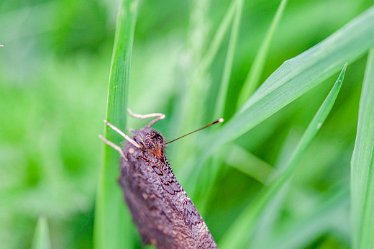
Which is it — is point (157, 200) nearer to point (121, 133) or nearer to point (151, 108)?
point (121, 133)

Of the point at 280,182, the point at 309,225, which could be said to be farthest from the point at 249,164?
the point at 280,182

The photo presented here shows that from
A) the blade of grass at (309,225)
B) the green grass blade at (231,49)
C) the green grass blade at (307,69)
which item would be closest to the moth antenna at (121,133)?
the green grass blade at (307,69)

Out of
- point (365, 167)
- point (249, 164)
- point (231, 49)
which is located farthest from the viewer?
point (249, 164)

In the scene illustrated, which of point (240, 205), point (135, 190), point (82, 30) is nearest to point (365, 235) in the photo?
point (135, 190)

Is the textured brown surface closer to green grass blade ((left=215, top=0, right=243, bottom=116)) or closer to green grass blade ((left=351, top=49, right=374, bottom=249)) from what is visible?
green grass blade ((left=215, top=0, right=243, bottom=116))

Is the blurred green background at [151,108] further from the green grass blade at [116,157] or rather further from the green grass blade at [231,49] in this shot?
the green grass blade at [116,157]

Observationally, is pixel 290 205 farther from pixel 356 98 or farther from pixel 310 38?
pixel 310 38
